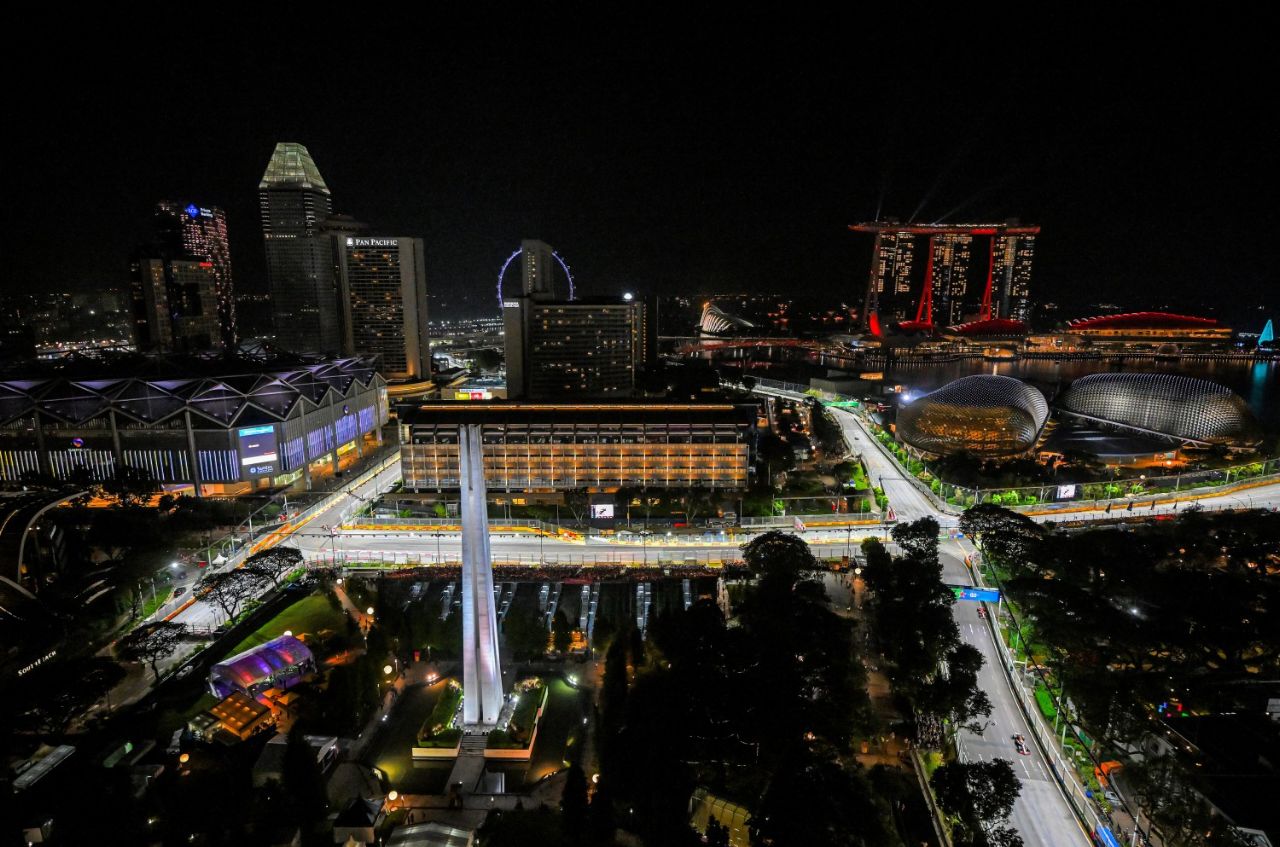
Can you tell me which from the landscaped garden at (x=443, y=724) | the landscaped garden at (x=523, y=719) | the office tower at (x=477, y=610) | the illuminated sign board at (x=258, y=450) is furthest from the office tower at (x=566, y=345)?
the office tower at (x=477, y=610)

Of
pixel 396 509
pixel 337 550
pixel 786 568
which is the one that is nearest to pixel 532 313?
pixel 396 509

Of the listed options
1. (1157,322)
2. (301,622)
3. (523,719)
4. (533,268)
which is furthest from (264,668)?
(1157,322)

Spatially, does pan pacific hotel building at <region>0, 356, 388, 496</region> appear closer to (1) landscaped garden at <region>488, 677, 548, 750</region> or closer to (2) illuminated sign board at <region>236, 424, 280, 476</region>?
(2) illuminated sign board at <region>236, 424, 280, 476</region>

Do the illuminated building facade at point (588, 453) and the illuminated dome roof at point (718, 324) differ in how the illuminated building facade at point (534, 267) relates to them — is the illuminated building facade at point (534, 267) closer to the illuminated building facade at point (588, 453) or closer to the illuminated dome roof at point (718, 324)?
the illuminated building facade at point (588, 453)

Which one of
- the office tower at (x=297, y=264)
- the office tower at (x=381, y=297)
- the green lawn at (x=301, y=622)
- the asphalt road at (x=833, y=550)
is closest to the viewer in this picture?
the asphalt road at (x=833, y=550)

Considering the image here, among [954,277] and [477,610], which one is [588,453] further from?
[954,277]

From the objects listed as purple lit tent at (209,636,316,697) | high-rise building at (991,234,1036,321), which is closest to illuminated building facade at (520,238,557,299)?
purple lit tent at (209,636,316,697)
